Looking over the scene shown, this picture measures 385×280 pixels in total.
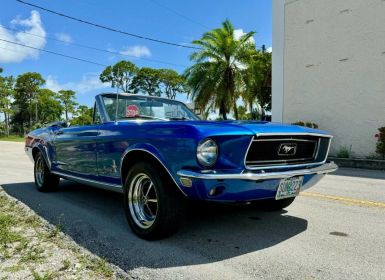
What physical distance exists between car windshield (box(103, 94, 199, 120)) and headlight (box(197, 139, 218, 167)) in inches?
69.9

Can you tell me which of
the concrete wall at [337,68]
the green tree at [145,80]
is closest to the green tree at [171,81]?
the green tree at [145,80]

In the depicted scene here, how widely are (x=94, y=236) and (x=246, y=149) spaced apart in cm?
185

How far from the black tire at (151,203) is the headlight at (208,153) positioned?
0.48 m

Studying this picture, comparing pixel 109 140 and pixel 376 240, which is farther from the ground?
pixel 109 140

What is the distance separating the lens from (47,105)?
269 feet

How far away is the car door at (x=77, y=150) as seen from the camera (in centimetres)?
485

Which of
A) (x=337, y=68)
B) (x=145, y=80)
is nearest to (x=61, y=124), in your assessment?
(x=337, y=68)

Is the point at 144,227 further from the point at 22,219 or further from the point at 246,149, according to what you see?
the point at 22,219

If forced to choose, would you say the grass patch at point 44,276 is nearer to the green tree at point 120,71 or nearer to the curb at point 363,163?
the curb at point 363,163

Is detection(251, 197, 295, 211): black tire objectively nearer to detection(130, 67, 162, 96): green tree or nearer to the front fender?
the front fender

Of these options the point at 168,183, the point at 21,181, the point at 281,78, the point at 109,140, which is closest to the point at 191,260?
the point at 168,183

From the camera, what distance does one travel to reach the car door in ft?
15.9

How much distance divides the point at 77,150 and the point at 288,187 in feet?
9.60

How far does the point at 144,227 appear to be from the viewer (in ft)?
12.8
